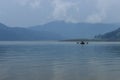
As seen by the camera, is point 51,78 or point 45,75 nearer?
point 51,78

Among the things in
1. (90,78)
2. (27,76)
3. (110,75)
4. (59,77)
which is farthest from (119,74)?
(27,76)

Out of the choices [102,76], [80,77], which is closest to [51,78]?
[80,77]

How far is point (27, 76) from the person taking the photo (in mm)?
40875

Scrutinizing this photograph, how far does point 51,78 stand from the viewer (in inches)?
1547

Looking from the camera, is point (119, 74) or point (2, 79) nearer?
point (2, 79)

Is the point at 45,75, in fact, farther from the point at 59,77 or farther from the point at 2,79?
the point at 2,79

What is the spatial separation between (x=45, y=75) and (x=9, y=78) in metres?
4.84

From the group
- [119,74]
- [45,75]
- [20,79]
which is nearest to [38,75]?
[45,75]

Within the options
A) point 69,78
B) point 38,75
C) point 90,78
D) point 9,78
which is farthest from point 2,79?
point 90,78

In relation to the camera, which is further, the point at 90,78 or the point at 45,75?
the point at 45,75

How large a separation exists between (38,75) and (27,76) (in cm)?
163

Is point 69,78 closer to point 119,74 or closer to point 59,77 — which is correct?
point 59,77

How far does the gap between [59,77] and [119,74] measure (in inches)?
340

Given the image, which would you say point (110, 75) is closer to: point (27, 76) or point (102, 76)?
point (102, 76)
